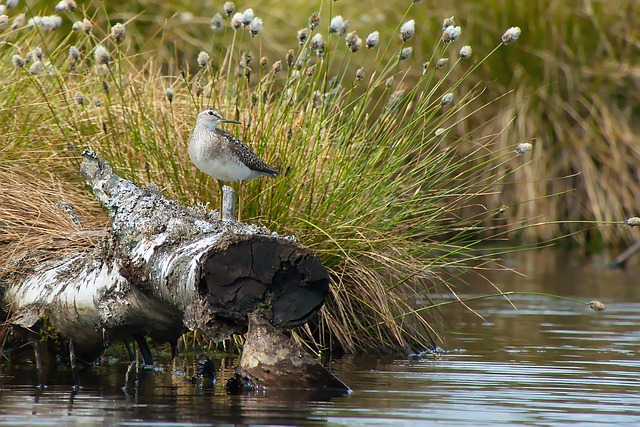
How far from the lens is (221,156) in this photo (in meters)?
6.30

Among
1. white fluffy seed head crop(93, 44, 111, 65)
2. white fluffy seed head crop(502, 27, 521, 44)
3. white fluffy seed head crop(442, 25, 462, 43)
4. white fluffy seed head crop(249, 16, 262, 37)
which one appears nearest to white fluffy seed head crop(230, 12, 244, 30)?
white fluffy seed head crop(249, 16, 262, 37)

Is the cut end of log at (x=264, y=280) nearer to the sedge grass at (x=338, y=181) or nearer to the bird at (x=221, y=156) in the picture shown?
the bird at (x=221, y=156)

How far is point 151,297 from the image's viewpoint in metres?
5.43

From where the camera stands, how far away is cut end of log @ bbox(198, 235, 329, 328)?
499 cm

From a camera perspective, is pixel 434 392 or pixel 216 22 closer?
pixel 434 392

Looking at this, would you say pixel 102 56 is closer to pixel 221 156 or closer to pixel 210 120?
pixel 210 120

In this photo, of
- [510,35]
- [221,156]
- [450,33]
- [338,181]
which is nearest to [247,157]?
[221,156]

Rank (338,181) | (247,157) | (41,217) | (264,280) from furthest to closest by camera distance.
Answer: (338,181) < (41,217) < (247,157) < (264,280)

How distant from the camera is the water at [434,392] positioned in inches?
181

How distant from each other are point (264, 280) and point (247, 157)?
5.09 ft

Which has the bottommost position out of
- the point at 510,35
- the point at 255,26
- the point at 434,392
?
the point at 434,392

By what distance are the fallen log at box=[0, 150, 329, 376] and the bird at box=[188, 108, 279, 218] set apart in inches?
19.6

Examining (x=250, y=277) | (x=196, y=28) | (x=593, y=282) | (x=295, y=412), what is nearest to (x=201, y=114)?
(x=250, y=277)

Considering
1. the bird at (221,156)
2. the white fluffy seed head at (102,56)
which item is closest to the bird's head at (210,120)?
the bird at (221,156)
